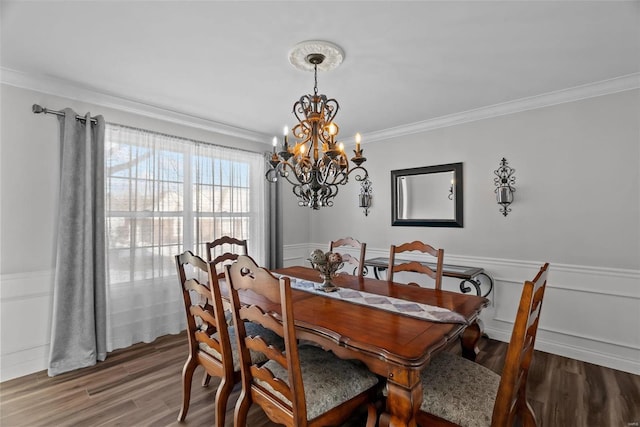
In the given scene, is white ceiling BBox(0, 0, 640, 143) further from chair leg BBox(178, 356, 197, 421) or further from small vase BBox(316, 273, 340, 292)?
chair leg BBox(178, 356, 197, 421)

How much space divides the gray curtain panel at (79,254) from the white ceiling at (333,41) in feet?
1.75

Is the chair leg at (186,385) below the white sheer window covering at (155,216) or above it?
below

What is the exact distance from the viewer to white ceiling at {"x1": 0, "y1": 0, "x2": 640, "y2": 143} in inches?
68.2

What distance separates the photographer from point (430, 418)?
1.37m

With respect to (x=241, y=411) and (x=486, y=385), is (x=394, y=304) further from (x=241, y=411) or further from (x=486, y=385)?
(x=241, y=411)

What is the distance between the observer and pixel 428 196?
12.1 ft

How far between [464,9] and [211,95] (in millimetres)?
2215

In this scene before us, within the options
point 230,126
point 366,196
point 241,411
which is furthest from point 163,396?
point 366,196

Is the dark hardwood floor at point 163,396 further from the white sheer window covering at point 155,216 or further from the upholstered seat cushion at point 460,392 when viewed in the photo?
the upholstered seat cushion at point 460,392

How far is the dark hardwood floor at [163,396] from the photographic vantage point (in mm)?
1946

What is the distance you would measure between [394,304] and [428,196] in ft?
7.10

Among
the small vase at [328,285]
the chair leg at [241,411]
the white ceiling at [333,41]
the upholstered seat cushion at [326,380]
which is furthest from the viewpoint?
the small vase at [328,285]

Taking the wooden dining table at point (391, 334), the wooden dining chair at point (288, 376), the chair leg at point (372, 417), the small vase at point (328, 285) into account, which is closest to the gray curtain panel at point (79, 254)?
the wooden dining table at point (391, 334)

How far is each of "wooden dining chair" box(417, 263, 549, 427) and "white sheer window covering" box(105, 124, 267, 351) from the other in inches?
112
